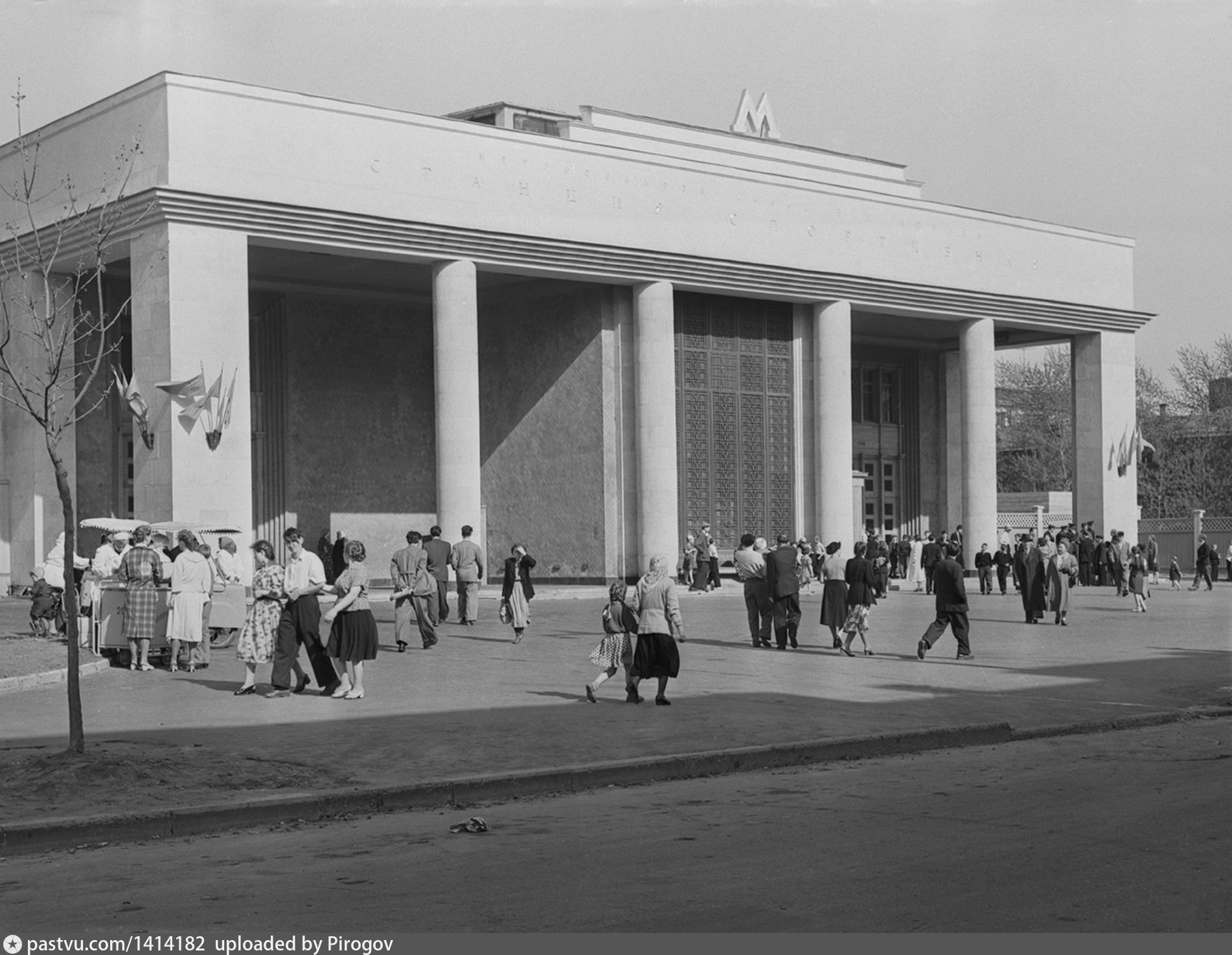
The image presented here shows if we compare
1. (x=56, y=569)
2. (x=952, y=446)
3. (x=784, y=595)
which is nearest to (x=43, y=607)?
(x=56, y=569)

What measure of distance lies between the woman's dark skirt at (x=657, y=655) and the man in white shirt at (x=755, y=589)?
733cm

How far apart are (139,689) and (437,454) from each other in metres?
19.2

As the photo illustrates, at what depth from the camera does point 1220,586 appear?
45.8m

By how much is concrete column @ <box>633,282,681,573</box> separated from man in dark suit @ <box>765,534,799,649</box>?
665 inches

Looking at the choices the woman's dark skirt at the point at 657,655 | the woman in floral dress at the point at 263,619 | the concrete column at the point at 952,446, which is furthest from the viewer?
the concrete column at the point at 952,446

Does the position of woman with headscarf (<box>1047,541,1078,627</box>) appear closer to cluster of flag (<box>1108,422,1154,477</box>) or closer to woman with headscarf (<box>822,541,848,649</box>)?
woman with headscarf (<box>822,541,848,649</box>)

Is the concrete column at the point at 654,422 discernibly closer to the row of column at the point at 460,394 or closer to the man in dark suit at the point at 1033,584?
the row of column at the point at 460,394

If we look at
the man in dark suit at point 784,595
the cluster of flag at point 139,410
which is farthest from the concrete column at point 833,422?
the man in dark suit at point 784,595

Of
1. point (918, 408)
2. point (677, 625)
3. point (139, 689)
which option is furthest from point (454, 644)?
point (918, 408)

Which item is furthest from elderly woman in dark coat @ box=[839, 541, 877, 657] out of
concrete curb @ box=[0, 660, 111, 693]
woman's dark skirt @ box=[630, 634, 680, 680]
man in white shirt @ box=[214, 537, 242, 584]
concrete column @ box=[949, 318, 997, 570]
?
concrete column @ box=[949, 318, 997, 570]

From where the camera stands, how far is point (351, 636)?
16359 mm

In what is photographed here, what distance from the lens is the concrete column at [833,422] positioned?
4416 cm

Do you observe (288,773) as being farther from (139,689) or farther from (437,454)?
(437,454)

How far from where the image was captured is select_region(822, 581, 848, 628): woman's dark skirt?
23.0 metres
